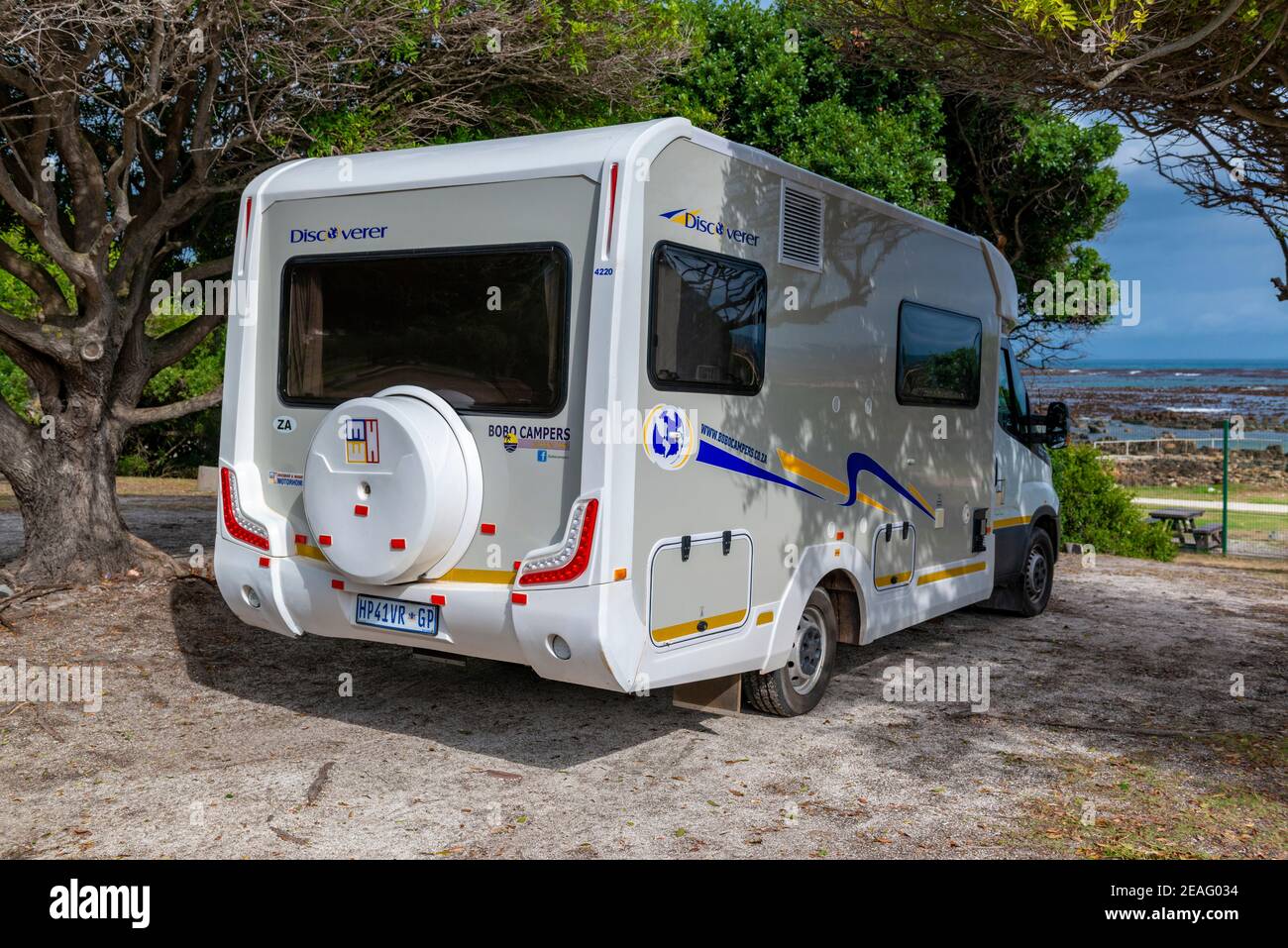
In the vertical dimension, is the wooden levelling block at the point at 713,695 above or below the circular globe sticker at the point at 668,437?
below

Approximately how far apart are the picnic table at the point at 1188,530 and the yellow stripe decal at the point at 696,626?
11701 millimetres

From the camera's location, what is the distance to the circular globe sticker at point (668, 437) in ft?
17.0

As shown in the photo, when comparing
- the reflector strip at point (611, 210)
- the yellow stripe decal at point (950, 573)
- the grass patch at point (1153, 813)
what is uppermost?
the reflector strip at point (611, 210)

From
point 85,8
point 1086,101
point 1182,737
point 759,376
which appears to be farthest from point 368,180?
point 1182,737

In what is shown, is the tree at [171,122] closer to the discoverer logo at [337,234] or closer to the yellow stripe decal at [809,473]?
the discoverer logo at [337,234]

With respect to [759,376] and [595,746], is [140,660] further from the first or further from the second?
[759,376]

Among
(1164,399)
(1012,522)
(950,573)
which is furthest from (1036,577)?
(1164,399)

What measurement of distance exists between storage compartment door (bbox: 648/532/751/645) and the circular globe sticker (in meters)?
0.36

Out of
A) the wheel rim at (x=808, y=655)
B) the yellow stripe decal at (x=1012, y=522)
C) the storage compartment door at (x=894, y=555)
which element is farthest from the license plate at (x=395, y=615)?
the yellow stripe decal at (x=1012, y=522)

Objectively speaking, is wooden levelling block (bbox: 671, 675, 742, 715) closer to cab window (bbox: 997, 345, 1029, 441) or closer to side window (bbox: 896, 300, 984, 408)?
side window (bbox: 896, 300, 984, 408)

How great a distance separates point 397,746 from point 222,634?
2785 millimetres

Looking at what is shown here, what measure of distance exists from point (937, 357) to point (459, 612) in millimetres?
3819

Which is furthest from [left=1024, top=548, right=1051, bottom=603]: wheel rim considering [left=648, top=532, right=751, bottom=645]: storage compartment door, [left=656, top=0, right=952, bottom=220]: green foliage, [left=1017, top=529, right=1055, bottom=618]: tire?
[left=648, top=532, right=751, bottom=645]: storage compartment door

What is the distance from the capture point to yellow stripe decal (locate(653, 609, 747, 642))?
5270mm
